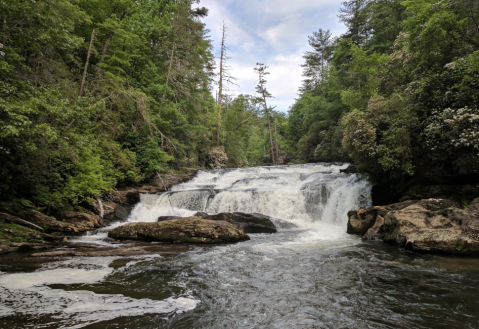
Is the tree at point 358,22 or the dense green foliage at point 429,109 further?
the tree at point 358,22

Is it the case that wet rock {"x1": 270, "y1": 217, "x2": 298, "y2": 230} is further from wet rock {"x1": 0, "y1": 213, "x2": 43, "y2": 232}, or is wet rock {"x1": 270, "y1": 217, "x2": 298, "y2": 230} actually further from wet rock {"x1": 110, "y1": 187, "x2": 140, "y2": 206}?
wet rock {"x1": 0, "y1": 213, "x2": 43, "y2": 232}

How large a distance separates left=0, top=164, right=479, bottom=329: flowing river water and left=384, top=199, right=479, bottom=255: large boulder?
1.59ft

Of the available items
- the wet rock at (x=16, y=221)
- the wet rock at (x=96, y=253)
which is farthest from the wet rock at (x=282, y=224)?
the wet rock at (x=16, y=221)

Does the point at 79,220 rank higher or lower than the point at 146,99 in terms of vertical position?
lower

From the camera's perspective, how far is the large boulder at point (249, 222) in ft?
37.2

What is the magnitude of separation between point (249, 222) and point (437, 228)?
21.9ft

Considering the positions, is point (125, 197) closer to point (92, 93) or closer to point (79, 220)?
point (79, 220)

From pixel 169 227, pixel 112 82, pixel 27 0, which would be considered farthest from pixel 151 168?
pixel 27 0

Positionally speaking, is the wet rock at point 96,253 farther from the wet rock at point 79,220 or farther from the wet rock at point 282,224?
the wet rock at point 282,224

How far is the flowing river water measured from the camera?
3529 mm

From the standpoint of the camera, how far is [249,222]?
1152cm

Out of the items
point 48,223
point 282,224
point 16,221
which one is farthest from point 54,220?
point 282,224

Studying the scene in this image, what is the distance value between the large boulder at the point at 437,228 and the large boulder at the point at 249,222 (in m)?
4.66

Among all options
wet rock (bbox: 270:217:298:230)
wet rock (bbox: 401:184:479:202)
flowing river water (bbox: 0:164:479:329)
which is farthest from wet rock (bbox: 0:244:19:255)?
wet rock (bbox: 401:184:479:202)
